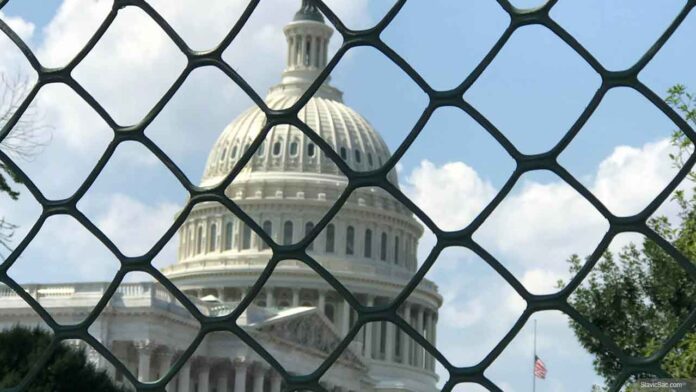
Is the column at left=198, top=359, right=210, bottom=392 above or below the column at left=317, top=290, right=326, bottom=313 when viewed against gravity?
below

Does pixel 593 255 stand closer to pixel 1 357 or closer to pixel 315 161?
pixel 1 357

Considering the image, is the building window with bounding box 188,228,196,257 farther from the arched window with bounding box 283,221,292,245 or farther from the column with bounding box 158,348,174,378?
the column with bounding box 158,348,174,378

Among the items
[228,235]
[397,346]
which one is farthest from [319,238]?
[397,346]

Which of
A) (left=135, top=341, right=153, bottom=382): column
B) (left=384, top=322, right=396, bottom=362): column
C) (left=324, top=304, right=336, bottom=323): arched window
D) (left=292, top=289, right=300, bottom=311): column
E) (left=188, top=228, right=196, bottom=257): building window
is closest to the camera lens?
(left=135, top=341, right=153, bottom=382): column

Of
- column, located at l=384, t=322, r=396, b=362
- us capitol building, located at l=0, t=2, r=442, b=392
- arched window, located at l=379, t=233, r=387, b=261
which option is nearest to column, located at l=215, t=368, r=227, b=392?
us capitol building, located at l=0, t=2, r=442, b=392

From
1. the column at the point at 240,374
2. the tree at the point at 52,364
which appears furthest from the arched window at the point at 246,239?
the tree at the point at 52,364

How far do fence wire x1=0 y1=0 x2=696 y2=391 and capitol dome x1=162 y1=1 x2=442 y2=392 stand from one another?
3659 inches

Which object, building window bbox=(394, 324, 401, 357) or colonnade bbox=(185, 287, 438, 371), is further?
building window bbox=(394, 324, 401, 357)

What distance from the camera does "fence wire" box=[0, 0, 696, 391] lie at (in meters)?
2.66

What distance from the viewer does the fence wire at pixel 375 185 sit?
8.73 ft

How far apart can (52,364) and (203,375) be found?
46.1 meters

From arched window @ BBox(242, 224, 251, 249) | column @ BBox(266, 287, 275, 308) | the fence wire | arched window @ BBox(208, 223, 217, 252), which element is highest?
arched window @ BBox(208, 223, 217, 252)

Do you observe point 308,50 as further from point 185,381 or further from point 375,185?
point 375,185

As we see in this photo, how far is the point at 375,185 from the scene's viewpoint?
2867 millimetres
